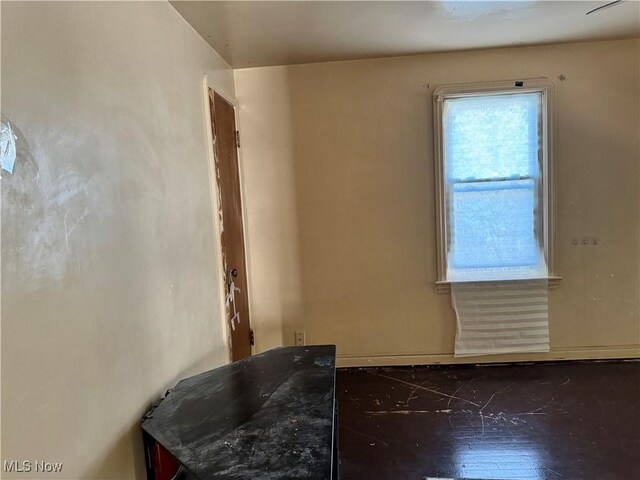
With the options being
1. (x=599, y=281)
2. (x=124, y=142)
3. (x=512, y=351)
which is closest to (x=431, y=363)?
(x=512, y=351)

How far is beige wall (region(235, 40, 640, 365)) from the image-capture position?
113 inches

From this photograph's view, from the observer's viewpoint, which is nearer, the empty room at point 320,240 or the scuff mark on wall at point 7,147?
the scuff mark on wall at point 7,147

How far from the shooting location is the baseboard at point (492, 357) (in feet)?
9.96

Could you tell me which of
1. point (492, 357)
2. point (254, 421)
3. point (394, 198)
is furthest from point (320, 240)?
point (254, 421)

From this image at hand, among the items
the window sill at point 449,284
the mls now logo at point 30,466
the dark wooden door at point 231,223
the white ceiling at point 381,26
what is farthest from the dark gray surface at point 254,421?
the white ceiling at point 381,26

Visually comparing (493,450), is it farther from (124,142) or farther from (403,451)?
(124,142)

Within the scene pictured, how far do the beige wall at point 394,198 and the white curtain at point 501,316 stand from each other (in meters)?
0.11

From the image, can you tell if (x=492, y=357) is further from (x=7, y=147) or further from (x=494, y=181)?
(x=7, y=147)

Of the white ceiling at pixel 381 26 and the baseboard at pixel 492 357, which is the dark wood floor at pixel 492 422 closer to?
the baseboard at pixel 492 357

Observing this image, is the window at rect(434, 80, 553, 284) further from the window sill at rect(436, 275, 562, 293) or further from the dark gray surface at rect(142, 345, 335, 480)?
the dark gray surface at rect(142, 345, 335, 480)

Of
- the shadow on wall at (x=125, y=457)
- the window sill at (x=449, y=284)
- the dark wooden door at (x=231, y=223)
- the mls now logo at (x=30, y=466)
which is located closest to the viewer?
the mls now logo at (x=30, y=466)

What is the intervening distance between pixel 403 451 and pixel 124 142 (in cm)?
200

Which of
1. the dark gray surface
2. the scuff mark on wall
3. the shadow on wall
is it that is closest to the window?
the dark gray surface

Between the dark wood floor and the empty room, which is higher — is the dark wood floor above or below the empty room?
below
